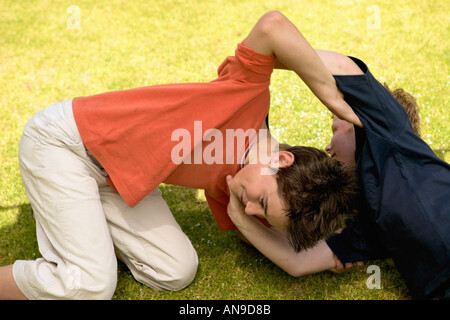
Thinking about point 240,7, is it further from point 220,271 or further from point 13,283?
point 13,283

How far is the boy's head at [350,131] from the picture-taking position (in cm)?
313

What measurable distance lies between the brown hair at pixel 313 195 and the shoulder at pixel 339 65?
1.59 feet

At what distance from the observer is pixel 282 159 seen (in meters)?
2.67

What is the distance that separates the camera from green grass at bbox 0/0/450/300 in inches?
125

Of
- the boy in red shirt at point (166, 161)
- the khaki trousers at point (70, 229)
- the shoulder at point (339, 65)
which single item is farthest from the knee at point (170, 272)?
the shoulder at point (339, 65)

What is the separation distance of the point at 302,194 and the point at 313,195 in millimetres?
60

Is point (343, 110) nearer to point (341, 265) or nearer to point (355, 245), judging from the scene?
point (355, 245)

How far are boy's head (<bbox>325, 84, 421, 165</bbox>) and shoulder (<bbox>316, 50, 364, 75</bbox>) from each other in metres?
0.50

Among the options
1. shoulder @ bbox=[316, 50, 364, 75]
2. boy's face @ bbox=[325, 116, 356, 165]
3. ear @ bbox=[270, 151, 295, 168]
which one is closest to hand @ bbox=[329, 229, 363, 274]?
boy's face @ bbox=[325, 116, 356, 165]

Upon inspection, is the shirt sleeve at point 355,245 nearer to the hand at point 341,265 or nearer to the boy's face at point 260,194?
the hand at point 341,265

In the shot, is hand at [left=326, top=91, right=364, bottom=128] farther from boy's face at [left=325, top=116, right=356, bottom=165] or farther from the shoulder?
boy's face at [left=325, top=116, right=356, bottom=165]

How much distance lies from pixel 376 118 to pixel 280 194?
659 millimetres

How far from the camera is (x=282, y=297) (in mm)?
3023

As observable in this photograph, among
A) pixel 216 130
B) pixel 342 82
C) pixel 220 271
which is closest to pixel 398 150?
pixel 342 82
